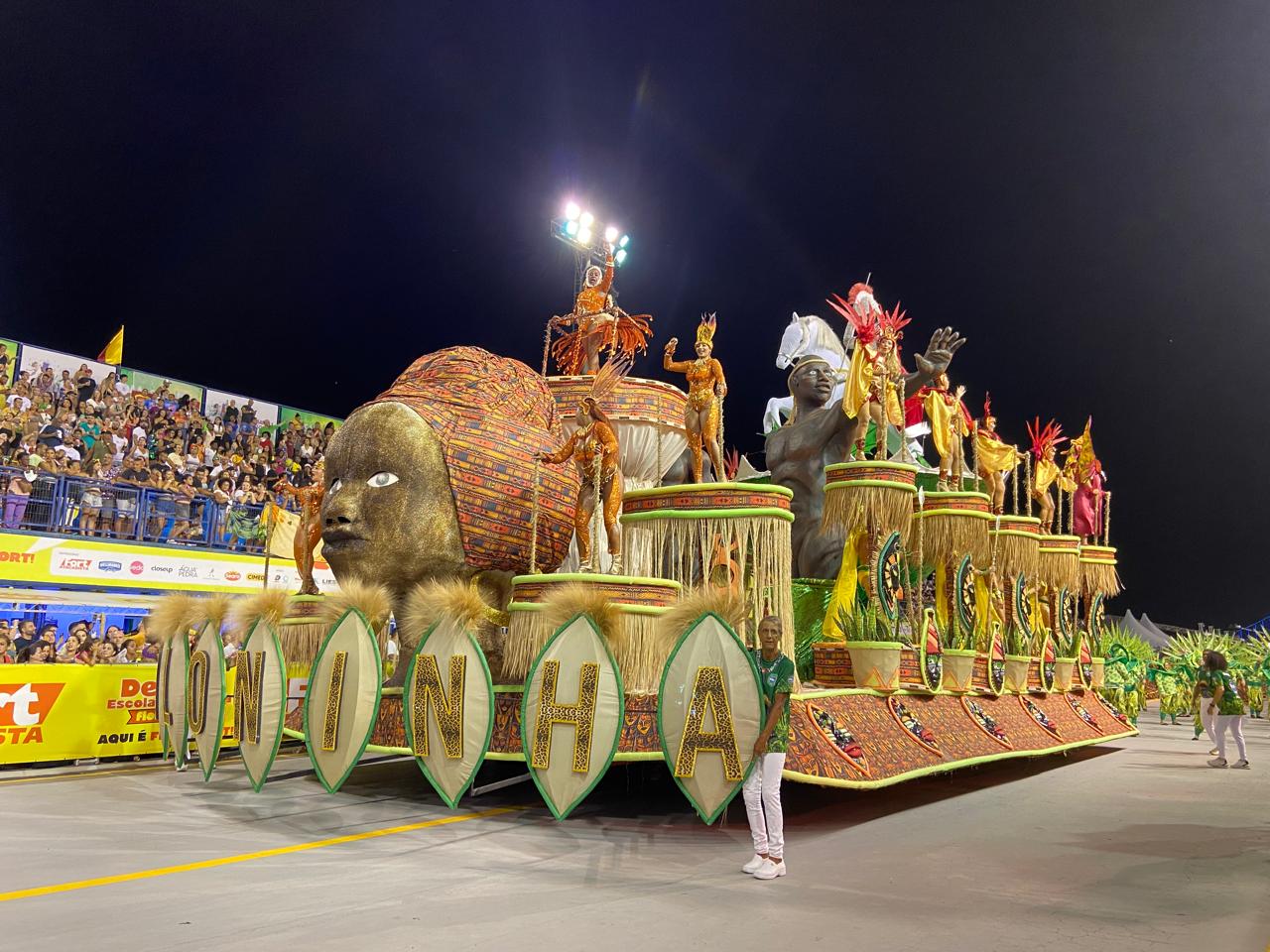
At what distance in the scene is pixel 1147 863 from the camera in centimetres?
520

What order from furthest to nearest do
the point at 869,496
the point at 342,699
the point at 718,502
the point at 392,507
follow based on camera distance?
1. the point at 869,496
2. the point at 392,507
3. the point at 718,502
4. the point at 342,699

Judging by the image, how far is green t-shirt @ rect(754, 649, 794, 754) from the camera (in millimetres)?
4828

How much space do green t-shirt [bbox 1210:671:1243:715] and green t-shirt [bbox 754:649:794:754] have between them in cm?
842

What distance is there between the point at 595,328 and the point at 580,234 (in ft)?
15.2

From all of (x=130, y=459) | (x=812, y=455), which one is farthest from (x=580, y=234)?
(x=130, y=459)

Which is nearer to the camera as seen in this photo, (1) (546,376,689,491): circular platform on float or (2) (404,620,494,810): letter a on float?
(2) (404,620,494,810): letter a on float

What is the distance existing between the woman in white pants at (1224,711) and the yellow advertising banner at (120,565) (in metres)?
10.2

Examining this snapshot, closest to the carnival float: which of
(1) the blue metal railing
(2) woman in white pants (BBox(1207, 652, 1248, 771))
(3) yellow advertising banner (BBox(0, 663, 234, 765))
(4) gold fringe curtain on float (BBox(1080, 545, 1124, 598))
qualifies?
Result: (3) yellow advertising banner (BBox(0, 663, 234, 765))

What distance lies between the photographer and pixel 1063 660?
11680 millimetres

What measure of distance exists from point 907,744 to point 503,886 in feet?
13.1

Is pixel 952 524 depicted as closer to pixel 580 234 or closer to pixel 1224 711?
pixel 1224 711

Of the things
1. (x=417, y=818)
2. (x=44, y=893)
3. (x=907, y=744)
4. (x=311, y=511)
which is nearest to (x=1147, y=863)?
(x=907, y=744)

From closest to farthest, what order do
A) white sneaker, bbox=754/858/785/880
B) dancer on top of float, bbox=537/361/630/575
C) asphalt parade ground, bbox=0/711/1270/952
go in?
asphalt parade ground, bbox=0/711/1270/952, white sneaker, bbox=754/858/785/880, dancer on top of float, bbox=537/361/630/575

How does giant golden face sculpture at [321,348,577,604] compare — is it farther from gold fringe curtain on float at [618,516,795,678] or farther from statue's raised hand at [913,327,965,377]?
statue's raised hand at [913,327,965,377]
